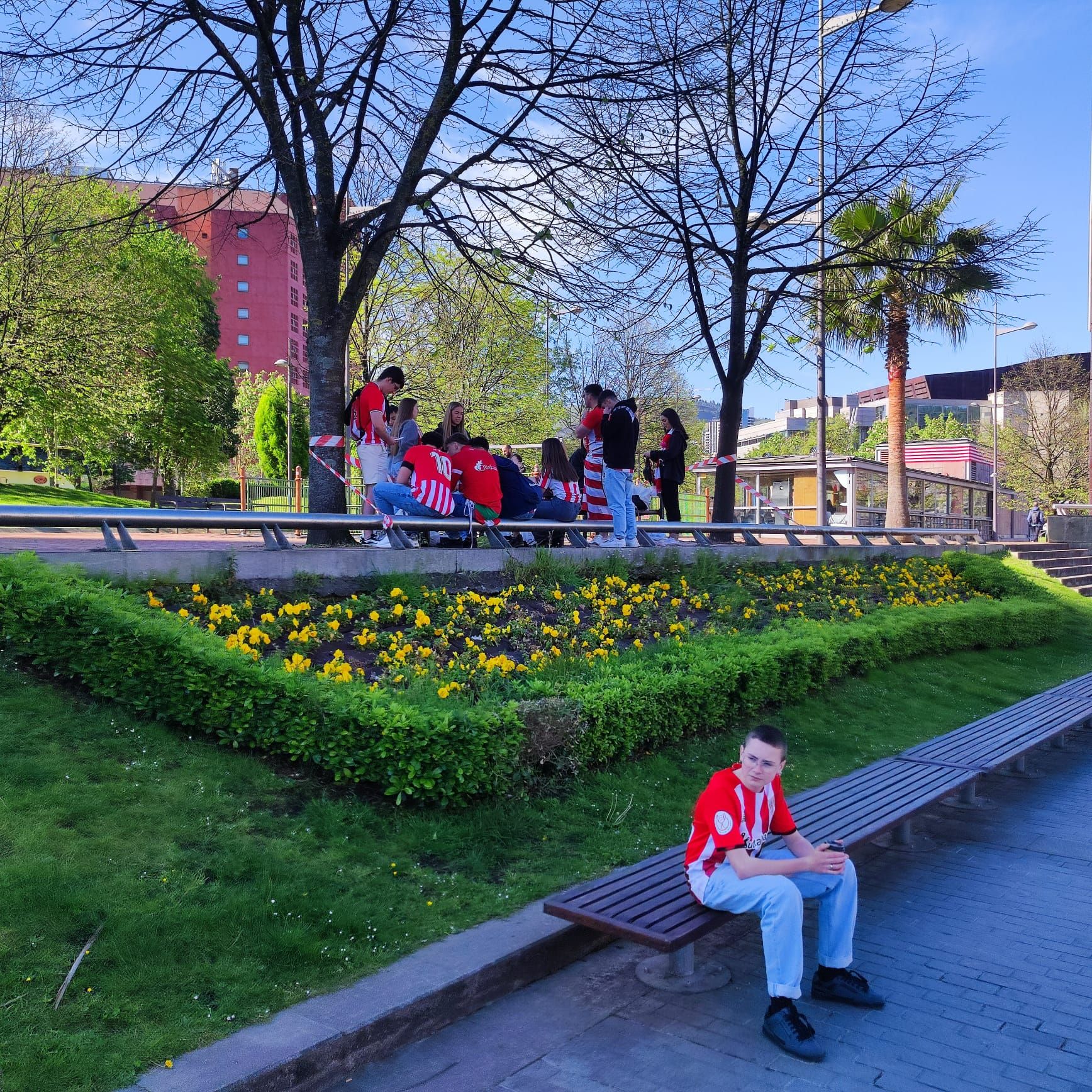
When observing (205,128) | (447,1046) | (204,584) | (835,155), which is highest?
(835,155)

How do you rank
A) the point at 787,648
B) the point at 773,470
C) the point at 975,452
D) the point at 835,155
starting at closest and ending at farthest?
the point at 787,648 < the point at 835,155 < the point at 773,470 < the point at 975,452

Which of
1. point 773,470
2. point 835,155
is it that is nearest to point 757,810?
point 835,155

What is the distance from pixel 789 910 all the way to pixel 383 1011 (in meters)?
1.51

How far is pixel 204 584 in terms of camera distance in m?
6.74

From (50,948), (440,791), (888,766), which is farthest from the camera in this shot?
(888,766)

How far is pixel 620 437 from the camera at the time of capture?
10688mm

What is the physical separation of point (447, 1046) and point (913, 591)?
11347 mm

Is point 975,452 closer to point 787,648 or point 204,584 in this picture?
point 787,648

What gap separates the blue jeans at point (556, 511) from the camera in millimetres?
10617

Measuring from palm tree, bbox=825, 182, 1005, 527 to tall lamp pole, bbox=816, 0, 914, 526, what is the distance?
0.30 m

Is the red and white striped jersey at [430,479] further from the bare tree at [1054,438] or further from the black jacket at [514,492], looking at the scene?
the bare tree at [1054,438]

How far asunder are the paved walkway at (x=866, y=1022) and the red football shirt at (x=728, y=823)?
0.54 metres

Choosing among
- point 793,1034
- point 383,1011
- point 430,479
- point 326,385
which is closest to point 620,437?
point 430,479

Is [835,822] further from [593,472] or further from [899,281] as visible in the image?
[899,281]
